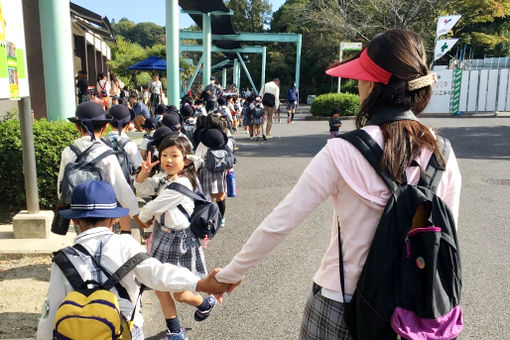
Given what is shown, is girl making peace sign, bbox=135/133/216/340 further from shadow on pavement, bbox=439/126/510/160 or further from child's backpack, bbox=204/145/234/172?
shadow on pavement, bbox=439/126/510/160

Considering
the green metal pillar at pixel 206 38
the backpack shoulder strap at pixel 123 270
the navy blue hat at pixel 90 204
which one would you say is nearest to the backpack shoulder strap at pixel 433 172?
the backpack shoulder strap at pixel 123 270

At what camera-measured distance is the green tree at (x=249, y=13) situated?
53969 millimetres

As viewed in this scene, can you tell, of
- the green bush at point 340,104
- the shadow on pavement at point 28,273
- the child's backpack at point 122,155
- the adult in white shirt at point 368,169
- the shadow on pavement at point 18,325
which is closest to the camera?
the adult in white shirt at point 368,169

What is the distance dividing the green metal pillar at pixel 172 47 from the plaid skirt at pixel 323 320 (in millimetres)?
10121

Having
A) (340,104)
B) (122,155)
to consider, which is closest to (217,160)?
(122,155)

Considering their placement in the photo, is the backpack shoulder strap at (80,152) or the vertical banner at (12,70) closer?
the backpack shoulder strap at (80,152)

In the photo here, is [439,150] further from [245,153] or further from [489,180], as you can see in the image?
[245,153]

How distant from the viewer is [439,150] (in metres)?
1.67

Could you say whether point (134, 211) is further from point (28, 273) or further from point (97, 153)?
point (28, 273)

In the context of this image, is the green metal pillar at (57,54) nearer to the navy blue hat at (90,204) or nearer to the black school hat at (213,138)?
the black school hat at (213,138)

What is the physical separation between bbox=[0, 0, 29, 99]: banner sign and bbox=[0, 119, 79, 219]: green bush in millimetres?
901

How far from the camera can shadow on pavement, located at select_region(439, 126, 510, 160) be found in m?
11.2

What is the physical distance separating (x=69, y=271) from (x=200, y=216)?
4.80 feet

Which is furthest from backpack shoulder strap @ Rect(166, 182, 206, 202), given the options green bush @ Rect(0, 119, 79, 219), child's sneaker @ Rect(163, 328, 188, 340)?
green bush @ Rect(0, 119, 79, 219)
